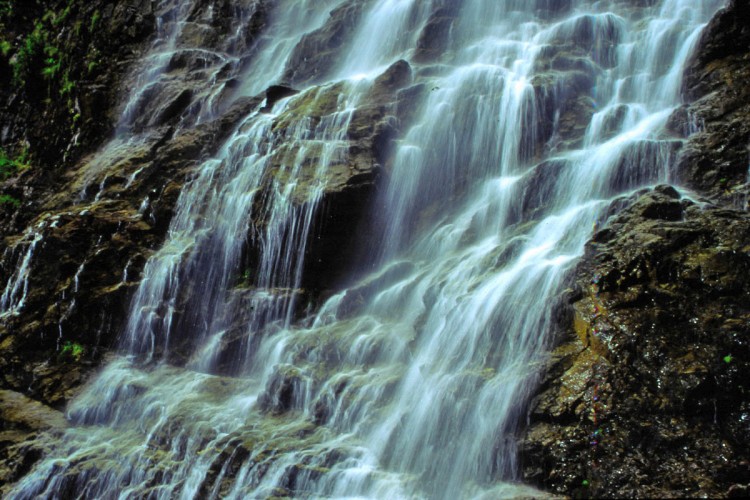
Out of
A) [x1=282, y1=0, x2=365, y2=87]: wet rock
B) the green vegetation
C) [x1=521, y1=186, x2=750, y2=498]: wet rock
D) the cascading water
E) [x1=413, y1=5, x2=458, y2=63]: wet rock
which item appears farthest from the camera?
the green vegetation

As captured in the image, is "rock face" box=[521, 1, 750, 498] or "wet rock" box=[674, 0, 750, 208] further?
"wet rock" box=[674, 0, 750, 208]

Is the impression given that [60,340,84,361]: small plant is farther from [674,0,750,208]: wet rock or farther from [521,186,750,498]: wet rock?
[674,0,750,208]: wet rock

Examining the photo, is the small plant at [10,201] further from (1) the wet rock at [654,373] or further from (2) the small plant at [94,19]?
(1) the wet rock at [654,373]

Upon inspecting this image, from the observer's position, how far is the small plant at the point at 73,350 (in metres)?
11.0

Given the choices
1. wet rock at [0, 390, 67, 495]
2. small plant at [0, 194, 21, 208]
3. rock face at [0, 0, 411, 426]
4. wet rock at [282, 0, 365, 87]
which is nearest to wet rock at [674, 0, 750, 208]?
rock face at [0, 0, 411, 426]

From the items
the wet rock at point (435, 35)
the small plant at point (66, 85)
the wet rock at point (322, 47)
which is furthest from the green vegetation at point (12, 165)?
the wet rock at point (435, 35)

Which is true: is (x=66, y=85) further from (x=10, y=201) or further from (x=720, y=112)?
(x=720, y=112)

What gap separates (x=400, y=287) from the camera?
31.8ft

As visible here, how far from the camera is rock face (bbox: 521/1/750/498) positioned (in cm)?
565

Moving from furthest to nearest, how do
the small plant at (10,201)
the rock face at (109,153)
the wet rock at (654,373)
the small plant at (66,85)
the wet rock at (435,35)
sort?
the small plant at (66,85), the small plant at (10,201), the wet rock at (435,35), the rock face at (109,153), the wet rock at (654,373)

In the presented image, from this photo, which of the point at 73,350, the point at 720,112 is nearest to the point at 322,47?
the point at 73,350

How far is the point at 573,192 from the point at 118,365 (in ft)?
26.0

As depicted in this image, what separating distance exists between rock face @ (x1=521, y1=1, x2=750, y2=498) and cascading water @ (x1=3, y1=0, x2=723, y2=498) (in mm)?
415

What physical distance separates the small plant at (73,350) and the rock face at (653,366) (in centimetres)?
811
